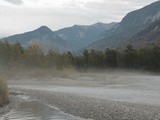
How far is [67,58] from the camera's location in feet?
505

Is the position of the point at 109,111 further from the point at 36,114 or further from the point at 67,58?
the point at 67,58

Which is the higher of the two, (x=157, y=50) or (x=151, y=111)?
(x=157, y=50)

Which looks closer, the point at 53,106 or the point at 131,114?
the point at 131,114

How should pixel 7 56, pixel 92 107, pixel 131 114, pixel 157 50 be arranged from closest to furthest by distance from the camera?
pixel 131 114
pixel 92 107
pixel 7 56
pixel 157 50

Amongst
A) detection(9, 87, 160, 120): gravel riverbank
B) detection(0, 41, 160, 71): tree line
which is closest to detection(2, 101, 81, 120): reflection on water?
detection(9, 87, 160, 120): gravel riverbank

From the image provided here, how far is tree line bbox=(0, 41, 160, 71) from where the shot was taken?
13525 centimetres

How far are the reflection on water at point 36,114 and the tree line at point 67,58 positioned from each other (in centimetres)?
8679

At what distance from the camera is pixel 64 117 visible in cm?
3847

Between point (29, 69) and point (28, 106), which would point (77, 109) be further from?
point (29, 69)

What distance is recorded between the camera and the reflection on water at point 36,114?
38250 millimetres

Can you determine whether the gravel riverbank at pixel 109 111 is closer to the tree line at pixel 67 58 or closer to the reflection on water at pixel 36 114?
the reflection on water at pixel 36 114

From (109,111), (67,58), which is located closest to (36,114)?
(109,111)

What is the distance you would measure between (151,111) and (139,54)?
382ft

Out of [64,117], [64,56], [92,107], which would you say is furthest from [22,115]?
[64,56]
